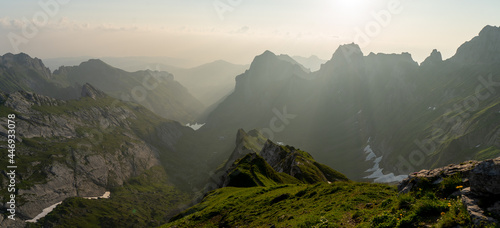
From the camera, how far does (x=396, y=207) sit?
2009cm

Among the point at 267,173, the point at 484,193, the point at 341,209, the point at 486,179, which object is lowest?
the point at 341,209

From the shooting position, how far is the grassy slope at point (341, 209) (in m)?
17.2

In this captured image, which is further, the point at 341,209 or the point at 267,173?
the point at 267,173

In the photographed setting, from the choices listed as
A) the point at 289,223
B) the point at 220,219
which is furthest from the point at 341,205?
the point at 220,219

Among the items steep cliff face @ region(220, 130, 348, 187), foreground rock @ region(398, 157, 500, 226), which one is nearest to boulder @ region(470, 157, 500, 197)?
foreground rock @ region(398, 157, 500, 226)

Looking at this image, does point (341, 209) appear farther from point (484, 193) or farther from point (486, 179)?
point (486, 179)

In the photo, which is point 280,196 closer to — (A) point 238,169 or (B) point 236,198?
(B) point 236,198

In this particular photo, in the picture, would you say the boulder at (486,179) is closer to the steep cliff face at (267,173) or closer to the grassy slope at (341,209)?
the grassy slope at (341,209)

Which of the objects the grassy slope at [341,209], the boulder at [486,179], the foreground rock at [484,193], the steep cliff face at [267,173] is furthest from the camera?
the steep cliff face at [267,173]

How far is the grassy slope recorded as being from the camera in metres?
17.2

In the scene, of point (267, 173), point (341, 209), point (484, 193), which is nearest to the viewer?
point (484, 193)

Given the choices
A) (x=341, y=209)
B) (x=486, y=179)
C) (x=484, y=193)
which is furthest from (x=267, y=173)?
(x=486, y=179)

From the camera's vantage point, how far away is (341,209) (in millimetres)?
28609

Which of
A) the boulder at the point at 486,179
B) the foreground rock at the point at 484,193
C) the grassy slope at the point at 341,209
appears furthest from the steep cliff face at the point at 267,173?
the boulder at the point at 486,179
